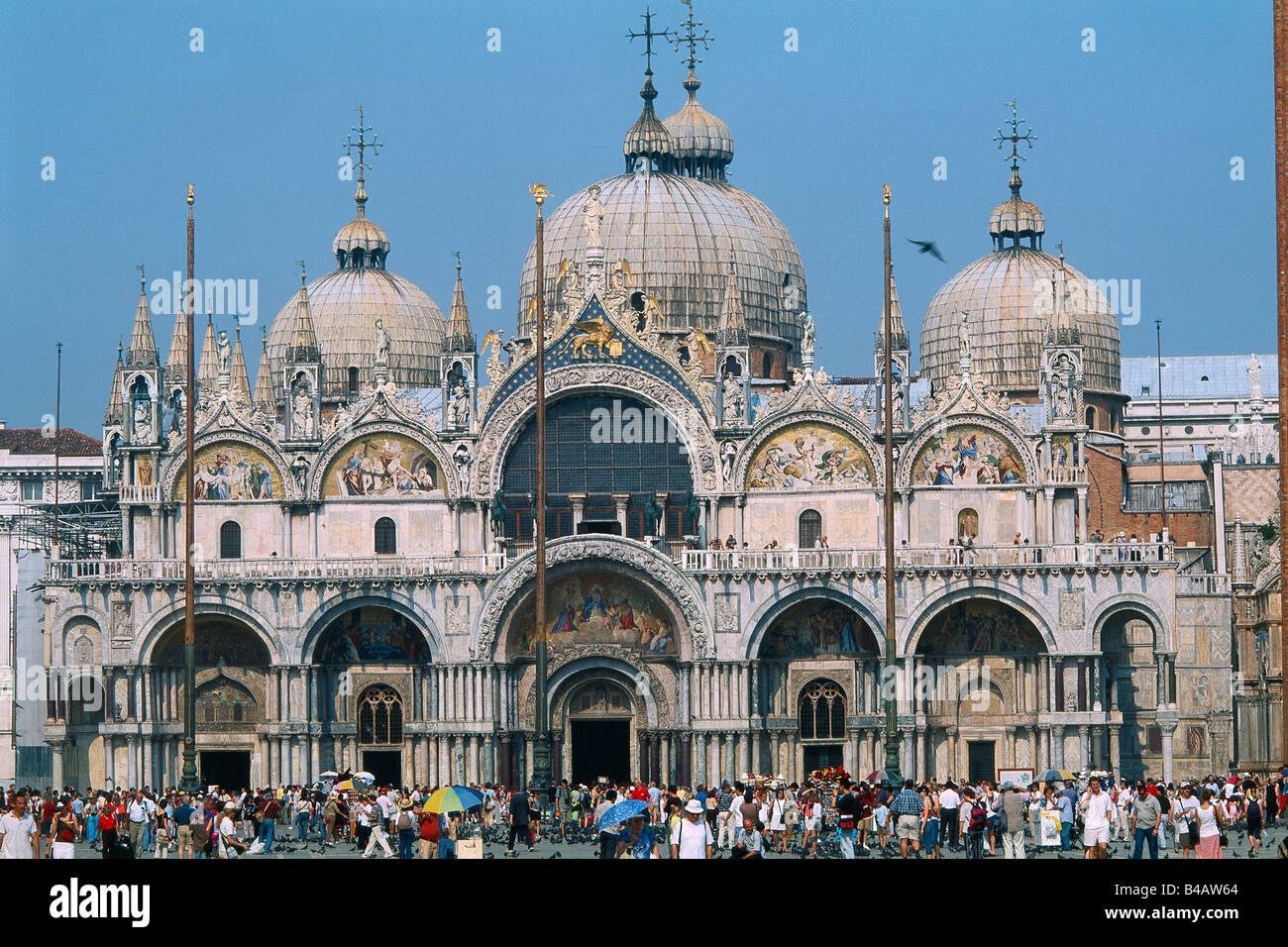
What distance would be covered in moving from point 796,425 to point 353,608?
14054 mm

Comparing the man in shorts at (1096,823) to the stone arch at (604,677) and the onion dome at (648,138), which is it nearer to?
the stone arch at (604,677)

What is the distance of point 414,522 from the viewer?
76750 millimetres

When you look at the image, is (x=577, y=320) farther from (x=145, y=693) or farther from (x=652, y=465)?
(x=145, y=693)

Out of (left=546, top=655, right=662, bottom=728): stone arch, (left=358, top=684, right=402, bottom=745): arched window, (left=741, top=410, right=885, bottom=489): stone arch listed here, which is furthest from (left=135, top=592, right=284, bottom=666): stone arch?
(left=741, top=410, right=885, bottom=489): stone arch

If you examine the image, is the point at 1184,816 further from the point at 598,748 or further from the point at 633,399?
the point at 633,399

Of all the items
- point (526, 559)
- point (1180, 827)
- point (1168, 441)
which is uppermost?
point (1168, 441)

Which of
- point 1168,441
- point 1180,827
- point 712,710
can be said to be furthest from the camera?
point 1168,441

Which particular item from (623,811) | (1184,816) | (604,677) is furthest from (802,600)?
(623,811)

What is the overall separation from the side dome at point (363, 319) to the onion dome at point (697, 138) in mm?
11955

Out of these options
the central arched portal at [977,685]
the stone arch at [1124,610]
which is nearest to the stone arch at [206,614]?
the central arched portal at [977,685]

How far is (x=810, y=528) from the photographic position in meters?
75.4
